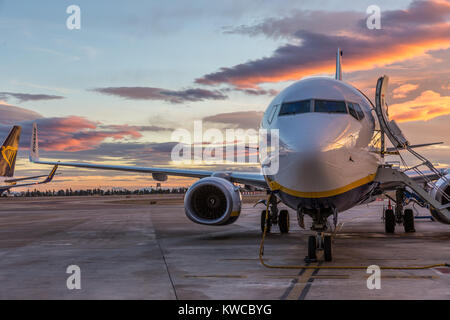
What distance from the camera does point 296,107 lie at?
1030 centimetres

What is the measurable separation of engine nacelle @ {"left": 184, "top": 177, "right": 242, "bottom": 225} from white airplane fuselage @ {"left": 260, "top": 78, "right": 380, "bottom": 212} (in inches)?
125

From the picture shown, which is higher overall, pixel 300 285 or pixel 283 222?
pixel 300 285

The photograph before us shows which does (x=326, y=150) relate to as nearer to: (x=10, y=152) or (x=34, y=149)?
(x=34, y=149)

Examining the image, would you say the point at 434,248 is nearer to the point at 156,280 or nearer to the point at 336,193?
the point at 336,193

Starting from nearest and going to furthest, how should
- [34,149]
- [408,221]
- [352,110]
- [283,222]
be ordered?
[352,110] < [283,222] < [408,221] < [34,149]

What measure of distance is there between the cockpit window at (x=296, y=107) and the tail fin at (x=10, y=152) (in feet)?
152

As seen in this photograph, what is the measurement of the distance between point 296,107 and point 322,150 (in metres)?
1.73

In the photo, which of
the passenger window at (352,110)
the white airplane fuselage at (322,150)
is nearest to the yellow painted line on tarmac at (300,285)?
the white airplane fuselage at (322,150)

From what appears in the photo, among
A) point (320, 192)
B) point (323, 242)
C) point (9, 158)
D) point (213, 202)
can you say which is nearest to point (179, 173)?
point (213, 202)

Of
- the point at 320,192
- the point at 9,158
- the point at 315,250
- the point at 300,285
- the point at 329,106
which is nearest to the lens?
the point at 300,285

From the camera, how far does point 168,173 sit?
18375mm

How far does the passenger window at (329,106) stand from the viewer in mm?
10117

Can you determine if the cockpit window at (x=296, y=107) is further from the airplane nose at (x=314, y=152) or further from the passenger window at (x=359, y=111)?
the passenger window at (x=359, y=111)

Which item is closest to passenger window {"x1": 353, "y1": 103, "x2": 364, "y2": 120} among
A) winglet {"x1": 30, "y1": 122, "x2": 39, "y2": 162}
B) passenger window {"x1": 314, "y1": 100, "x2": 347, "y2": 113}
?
passenger window {"x1": 314, "y1": 100, "x2": 347, "y2": 113}
